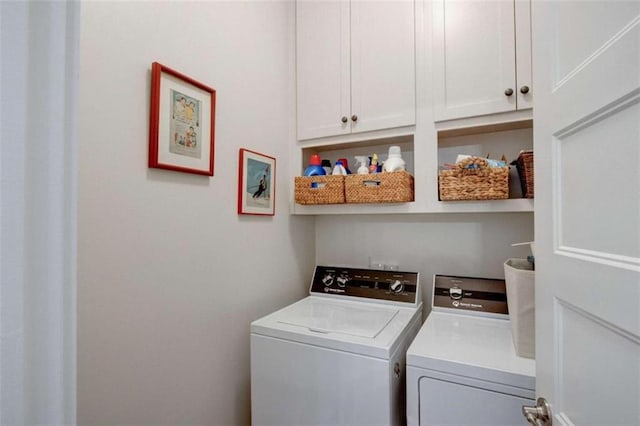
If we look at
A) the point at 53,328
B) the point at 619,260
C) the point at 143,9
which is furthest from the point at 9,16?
the point at 143,9

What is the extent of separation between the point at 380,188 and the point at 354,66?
2.19 feet

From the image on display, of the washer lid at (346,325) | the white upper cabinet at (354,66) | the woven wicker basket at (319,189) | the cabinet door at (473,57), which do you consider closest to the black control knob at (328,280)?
the washer lid at (346,325)

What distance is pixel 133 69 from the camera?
103cm

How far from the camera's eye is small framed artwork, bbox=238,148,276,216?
1471 mm

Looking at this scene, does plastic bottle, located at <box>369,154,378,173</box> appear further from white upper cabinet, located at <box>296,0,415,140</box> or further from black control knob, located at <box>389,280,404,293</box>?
black control knob, located at <box>389,280,404,293</box>

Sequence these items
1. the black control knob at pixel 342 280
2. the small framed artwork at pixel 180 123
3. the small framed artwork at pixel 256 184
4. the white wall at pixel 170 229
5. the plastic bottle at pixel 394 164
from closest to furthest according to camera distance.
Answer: the white wall at pixel 170 229
the small framed artwork at pixel 180 123
the small framed artwork at pixel 256 184
the plastic bottle at pixel 394 164
the black control knob at pixel 342 280

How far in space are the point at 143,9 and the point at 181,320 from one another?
112 centimetres

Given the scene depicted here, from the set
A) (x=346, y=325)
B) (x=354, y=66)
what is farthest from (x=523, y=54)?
(x=346, y=325)

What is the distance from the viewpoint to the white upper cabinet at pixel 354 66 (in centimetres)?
154

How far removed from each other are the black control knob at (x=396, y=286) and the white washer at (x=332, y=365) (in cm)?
6

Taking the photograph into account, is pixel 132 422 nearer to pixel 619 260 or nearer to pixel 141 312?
pixel 141 312

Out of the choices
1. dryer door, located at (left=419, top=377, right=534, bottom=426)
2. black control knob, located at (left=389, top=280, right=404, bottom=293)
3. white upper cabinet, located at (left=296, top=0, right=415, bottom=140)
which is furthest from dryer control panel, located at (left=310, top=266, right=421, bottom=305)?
white upper cabinet, located at (left=296, top=0, right=415, bottom=140)

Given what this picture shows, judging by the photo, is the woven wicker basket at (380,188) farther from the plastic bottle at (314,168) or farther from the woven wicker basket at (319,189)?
the plastic bottle at (314,168)

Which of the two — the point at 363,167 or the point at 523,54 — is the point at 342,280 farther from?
the point at 523,54
